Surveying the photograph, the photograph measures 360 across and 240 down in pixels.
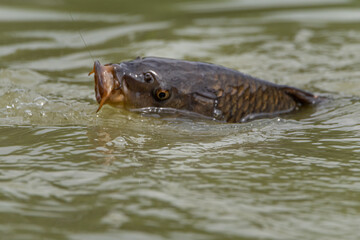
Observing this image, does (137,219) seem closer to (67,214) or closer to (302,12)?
(67,214)

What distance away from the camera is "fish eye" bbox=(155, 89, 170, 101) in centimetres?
434

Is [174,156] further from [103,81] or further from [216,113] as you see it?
[216,113]

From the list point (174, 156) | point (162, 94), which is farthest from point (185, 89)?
point (174, 156)

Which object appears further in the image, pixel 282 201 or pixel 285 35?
pixel 285 35

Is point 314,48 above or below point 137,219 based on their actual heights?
above

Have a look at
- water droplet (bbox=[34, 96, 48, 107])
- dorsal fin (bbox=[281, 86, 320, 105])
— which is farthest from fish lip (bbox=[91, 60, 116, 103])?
dorsal fin (bbox=[281, 86, 320, 105])

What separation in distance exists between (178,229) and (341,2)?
8096 mm

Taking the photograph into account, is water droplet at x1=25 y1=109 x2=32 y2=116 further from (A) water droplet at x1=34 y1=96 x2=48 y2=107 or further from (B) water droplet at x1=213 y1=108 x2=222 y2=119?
(B) water droplet at x1=213 y1=108 x2=222 y2=119

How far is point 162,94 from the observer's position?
436cm

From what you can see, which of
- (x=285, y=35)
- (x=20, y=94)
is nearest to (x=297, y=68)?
(x=285, y=35)

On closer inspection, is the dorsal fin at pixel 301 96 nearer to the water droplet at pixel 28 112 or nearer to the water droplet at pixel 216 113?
the water droplet at pixel 216 113

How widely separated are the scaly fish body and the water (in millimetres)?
152

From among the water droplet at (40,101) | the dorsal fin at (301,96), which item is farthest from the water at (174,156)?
the dorsal fin at (301,96)

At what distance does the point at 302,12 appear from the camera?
9406 millimetres
